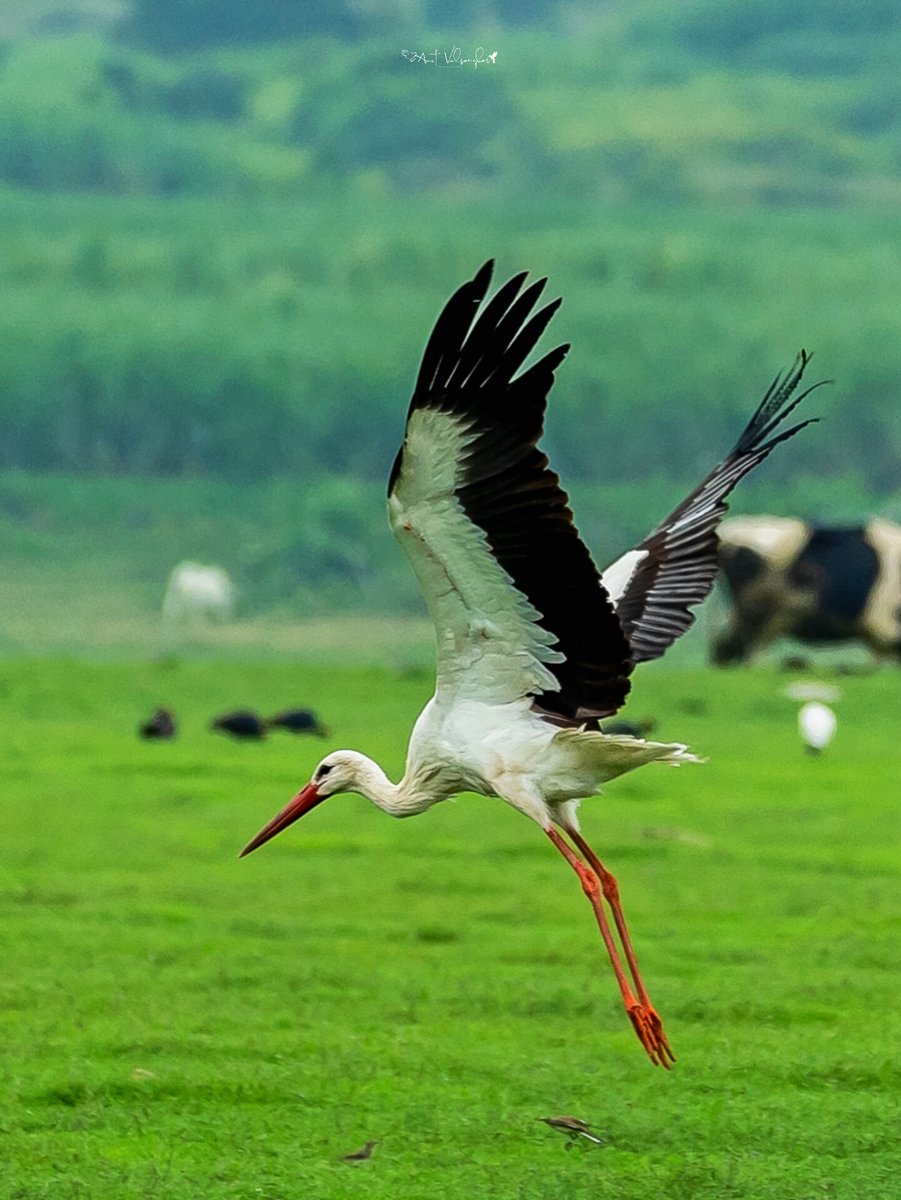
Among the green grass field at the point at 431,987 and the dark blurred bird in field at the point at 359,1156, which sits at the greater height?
the green grass field at the point at 431,987

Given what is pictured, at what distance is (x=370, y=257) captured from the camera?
4175 cm

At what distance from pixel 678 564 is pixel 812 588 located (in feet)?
56.7

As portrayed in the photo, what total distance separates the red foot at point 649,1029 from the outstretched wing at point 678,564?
1.30 metres

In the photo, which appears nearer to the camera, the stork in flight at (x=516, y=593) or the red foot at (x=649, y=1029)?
the stork in flight at (x=516, y=593)

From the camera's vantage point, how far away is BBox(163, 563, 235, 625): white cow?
2745 centimetres

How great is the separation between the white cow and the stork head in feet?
66.1

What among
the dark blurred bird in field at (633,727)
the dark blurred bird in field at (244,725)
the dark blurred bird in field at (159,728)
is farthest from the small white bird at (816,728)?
the dark blurred bird in field at (159,728)

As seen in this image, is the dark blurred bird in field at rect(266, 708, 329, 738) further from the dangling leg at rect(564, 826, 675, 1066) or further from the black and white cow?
the dangling leg at rect(564, 826, 675, 1066)

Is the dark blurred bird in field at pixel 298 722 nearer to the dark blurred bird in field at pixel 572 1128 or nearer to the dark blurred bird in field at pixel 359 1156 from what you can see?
the dark blurred bird in field at pixel 572 1128

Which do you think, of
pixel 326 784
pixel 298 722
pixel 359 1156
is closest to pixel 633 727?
pixel 298 722

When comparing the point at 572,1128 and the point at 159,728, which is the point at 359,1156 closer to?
the point at 572,1128

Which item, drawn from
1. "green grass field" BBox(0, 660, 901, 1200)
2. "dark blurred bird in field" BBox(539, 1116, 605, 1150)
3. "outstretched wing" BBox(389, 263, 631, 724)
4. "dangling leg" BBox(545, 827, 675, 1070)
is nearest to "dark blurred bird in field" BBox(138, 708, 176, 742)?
"green grass field" BBox(0, 660, 901, 1200)

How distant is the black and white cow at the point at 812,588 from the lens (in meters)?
24.8

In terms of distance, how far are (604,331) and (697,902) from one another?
1098 inches
